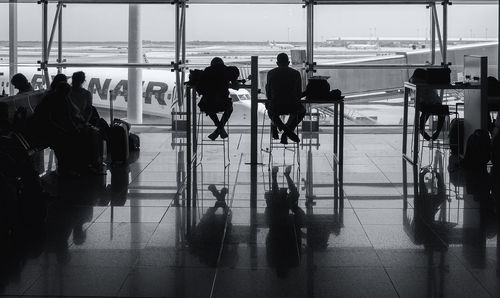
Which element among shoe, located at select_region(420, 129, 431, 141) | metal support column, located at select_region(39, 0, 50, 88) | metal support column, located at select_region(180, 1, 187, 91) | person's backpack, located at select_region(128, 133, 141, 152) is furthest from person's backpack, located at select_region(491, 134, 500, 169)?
metal support column, located at select_region(39, 0, 50, 88)

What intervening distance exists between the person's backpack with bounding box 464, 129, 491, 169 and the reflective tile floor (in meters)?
0.28

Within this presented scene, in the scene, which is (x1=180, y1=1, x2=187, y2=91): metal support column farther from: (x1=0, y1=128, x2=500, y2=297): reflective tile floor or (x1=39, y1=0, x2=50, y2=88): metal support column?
(x1=0, y1=128, x2=500, y2=297): reflective tile floor

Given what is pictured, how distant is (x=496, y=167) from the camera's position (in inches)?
360

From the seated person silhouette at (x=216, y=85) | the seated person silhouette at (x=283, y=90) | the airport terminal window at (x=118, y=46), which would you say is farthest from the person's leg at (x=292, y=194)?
the airport terminal window at (x=118, y=46)

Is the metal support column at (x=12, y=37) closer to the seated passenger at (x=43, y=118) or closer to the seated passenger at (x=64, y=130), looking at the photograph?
the seated passenger at (x=64, y=130)

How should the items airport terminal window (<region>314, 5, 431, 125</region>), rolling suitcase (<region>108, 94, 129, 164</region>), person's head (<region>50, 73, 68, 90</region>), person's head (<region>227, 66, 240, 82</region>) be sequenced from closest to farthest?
person's head (<region>50, 73, 68, 90</region>), rolling suitcase (<region>108, 94, 129, 164</region>), person's head (<region>227, 66, 240, 82</region>), airport terminal window (<region>314, 5, 431, 125</region>)

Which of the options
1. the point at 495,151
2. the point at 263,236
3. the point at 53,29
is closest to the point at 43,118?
the point at 263,236

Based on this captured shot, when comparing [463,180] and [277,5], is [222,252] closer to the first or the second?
[463,180]

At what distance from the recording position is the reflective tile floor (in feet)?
15.5

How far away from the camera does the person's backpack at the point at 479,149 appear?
30.2 ft

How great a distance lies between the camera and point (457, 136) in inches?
409

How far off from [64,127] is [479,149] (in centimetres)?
436

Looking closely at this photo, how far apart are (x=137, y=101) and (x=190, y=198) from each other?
8.77 metres

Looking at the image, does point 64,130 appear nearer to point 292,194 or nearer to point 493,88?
point 292,194
